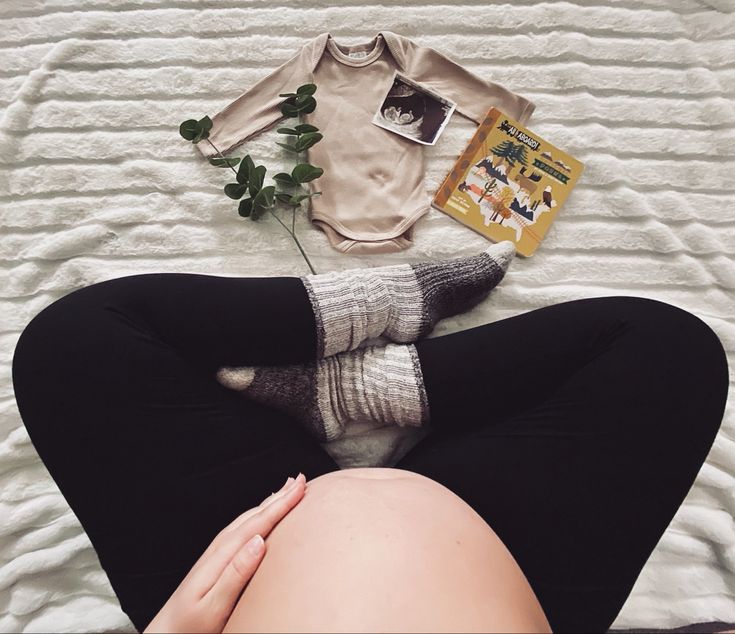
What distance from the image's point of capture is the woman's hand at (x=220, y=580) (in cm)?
60

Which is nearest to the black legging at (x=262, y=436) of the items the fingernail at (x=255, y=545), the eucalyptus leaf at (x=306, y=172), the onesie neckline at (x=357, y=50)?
the fingernail at (x=255, y=545)

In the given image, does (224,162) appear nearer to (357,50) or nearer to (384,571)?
(357,50)

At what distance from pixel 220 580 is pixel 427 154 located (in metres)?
0.77

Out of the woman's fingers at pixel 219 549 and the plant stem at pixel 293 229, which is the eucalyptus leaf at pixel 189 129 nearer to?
the plant stem at pixel 293 229

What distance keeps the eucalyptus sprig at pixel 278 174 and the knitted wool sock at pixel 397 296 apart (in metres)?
0.16

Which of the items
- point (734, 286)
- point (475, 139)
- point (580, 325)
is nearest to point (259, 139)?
point (475, 139)

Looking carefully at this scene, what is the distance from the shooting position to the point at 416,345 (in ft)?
2.98

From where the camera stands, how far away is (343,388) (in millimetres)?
868

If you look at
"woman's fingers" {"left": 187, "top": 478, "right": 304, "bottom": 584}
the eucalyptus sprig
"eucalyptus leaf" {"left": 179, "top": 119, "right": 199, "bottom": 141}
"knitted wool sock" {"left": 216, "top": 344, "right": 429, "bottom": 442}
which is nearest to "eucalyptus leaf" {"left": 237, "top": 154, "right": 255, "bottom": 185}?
the eucalyptus sprig

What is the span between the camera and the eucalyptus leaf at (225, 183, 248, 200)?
979 mm

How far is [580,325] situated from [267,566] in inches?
20.5

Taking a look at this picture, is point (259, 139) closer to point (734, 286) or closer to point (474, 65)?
point (474, 65)

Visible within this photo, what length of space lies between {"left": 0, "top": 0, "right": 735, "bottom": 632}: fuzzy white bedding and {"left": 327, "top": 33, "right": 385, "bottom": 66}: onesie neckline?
0.09 feet

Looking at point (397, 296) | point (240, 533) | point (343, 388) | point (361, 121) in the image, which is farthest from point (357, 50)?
point (240, 533)
